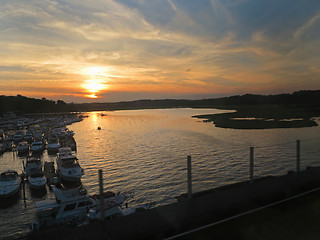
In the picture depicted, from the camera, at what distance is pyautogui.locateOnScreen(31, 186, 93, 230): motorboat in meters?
18.2

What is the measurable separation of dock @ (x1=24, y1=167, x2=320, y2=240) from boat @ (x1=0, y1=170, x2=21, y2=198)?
20.4 m

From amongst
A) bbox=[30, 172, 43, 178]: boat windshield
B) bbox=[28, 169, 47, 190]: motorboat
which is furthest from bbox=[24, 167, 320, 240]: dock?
bbox=[30, 172, 43, 178]: boat windshield

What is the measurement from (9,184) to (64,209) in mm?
11610

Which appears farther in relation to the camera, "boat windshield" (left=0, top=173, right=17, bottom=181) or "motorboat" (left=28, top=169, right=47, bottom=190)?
"motorboat" (left=28, top=169, right=47, bottom=190)

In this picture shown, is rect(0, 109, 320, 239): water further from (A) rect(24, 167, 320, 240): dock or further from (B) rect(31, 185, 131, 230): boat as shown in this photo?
(A) rect(24, 167, 320, 240): dock

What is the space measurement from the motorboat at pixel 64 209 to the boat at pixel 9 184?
8884mm

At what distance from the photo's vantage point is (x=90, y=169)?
36125 mm

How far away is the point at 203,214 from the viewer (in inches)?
338

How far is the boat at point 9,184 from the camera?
2516 cm

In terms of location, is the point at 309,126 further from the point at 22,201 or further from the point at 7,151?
the point at 7,151

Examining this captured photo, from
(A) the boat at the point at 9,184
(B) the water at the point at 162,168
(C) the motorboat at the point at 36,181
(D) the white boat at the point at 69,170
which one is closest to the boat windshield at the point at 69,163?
(D) the white boat at the point at 69,170

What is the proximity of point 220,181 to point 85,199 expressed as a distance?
14202mm

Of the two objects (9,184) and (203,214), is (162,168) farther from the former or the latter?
(203,214)

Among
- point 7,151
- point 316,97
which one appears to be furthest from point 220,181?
point 316,97
